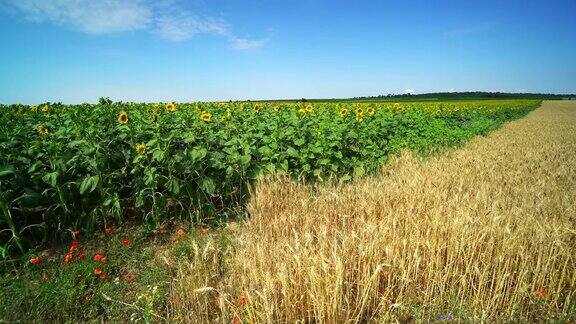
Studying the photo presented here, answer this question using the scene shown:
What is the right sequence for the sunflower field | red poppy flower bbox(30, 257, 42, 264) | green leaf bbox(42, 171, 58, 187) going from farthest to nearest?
1. the sunflower field
2. green leaf bbox(42, 171, 58, 187)
3. red poppy flower bbox(30, 257, 42, 264)

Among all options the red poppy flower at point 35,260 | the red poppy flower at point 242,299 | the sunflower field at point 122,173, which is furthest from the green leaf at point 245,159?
the red poppy flower at point 242,299

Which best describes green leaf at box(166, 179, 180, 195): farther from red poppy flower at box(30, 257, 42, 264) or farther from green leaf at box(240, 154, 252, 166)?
red poppy flower at box(30, 257, 42, 264)

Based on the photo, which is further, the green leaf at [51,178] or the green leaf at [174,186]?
the green leaf at [174,186]

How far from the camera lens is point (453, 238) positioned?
2.91 meters

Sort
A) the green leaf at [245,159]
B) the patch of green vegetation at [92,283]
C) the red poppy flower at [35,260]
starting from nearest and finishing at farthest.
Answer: the patch of green vegetation at [92,283] → the red poppy flower at [35,260] → the green leaf at [245,159]

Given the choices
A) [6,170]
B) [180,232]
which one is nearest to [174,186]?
[180,232]

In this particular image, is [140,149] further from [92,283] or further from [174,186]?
[92,283]

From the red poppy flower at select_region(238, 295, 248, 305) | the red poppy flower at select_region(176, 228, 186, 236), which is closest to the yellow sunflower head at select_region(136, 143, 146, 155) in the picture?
the red poppy flower at select_region(176, 228, 186, 236)

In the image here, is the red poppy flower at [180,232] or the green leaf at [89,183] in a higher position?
the green leaf at [89,183]

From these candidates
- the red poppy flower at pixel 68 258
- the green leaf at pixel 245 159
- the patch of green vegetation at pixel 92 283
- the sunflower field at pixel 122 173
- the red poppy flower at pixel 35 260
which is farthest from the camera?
the green leaf at pixel 245 159

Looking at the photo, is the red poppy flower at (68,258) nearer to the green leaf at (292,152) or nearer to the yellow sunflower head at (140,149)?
the yellow sunflower head at (140,149)

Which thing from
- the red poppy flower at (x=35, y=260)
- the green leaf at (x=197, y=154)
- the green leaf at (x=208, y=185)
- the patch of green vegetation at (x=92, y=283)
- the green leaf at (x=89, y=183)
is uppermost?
the green leaf at (x=197, y=154)

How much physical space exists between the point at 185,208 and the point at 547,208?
4.31 metres

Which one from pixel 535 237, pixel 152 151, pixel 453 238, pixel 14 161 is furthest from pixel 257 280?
pixel 14 161
